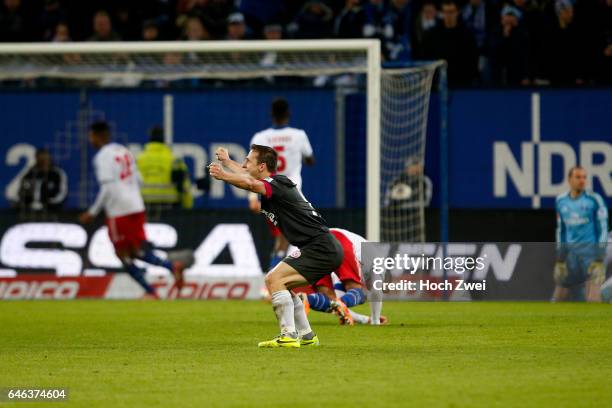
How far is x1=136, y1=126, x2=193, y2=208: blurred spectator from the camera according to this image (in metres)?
20.2

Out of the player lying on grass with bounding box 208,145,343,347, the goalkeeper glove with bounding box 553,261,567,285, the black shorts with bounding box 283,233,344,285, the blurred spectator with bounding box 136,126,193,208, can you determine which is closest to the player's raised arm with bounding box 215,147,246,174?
the player lying on grass with bounding box 208,145,343,347

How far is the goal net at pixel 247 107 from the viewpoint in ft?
65.0

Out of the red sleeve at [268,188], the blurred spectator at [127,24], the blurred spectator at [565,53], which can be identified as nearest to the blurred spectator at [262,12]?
the blurred spectator at [127,24]

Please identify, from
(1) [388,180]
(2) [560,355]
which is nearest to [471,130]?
(1) [388,180]

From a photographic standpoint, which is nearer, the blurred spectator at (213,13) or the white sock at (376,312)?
the white sock at (376,312)

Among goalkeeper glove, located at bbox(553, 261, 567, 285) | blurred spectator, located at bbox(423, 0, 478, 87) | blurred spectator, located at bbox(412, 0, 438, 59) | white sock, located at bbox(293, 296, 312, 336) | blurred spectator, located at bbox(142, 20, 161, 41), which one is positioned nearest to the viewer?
white sock, located at bbox(293, 296, 312, 336)

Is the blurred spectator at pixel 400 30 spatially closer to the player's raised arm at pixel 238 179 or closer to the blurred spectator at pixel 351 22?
the blurred spectator at pixel 351 22

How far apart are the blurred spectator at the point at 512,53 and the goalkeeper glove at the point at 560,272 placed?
6.64 m

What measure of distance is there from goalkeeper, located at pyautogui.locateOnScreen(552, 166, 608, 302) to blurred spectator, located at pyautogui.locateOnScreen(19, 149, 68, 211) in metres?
7.46

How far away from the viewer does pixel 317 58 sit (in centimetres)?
2028

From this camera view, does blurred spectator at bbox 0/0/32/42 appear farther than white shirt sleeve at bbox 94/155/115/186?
Yes

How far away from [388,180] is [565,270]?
593 cm

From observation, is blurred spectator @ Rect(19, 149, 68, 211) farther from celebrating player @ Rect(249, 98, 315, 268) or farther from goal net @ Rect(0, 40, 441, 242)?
celebrating player @ Rect(249, 98, 315, 268)

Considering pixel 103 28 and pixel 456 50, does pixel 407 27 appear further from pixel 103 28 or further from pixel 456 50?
pixel 103 28
